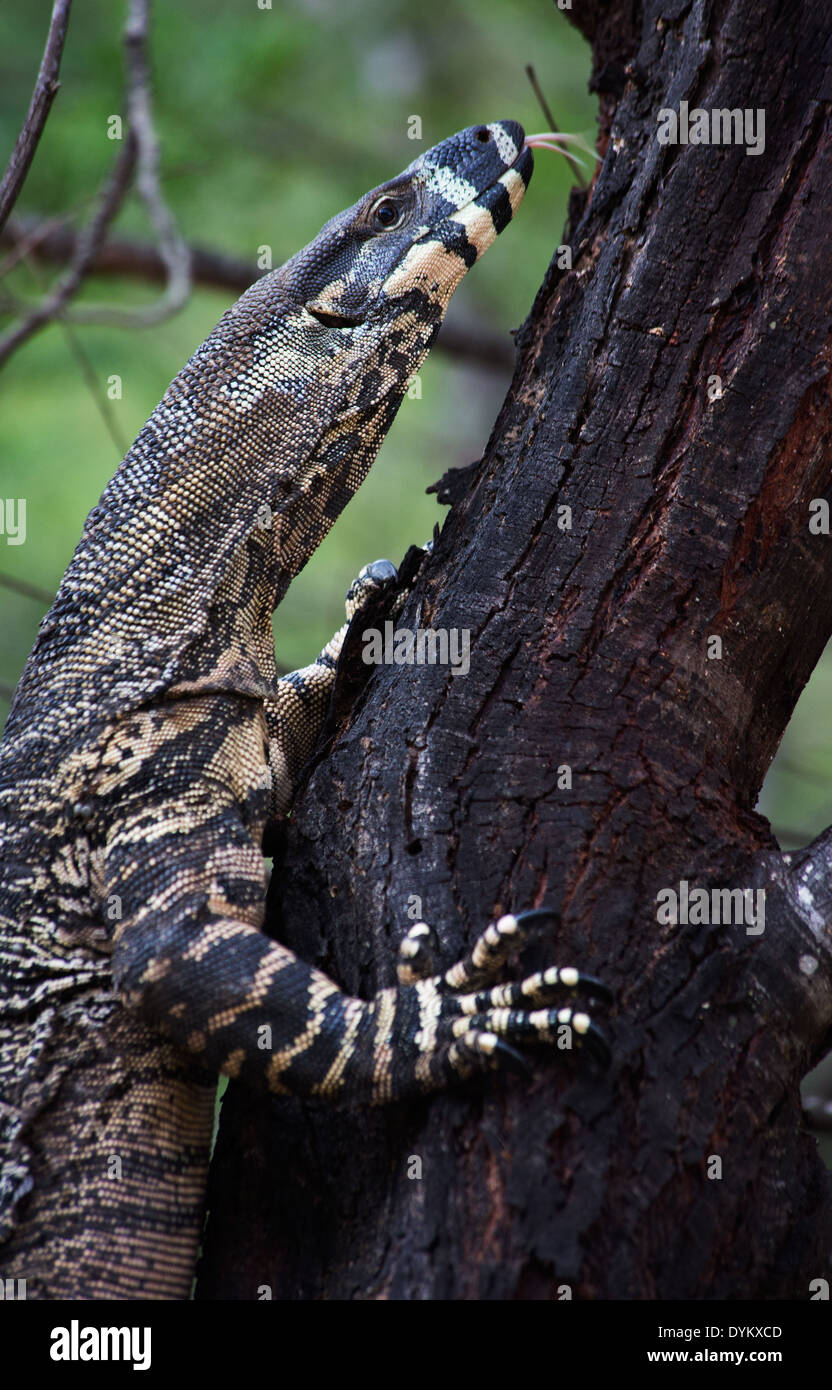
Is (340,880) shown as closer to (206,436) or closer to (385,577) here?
(385,577)

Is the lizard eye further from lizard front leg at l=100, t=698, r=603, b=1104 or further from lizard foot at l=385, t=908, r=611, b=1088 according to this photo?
lizard foot at l=385, t=908, r=611, b=1088

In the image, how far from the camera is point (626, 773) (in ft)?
11.1

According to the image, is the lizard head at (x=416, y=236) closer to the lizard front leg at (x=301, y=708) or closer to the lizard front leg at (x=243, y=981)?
the lizard front leg at (x=301, y=708)

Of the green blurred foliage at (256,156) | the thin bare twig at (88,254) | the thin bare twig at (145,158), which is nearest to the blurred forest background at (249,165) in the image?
the green blurred foliage at (256,156)

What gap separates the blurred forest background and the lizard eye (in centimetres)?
320

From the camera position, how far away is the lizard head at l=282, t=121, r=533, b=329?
4.38m

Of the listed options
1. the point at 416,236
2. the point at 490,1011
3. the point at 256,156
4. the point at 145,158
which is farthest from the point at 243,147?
the point at 490,1011

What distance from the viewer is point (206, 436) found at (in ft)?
13.7

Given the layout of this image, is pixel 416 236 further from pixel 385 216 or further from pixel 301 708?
pixel 301 708

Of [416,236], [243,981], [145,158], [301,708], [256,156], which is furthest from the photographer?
[256,156]

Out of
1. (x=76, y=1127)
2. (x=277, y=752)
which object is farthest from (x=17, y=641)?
(x=76, y=1127)

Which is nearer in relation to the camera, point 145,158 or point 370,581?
point 370,581

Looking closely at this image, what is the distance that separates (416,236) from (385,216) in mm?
166
